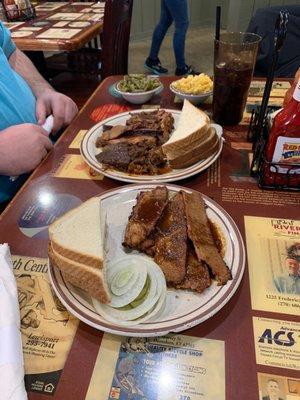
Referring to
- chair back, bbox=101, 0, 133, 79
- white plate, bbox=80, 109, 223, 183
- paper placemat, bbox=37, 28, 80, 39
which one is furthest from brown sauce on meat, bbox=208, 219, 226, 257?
paper placemat, bbox=37, 28, 80, 39

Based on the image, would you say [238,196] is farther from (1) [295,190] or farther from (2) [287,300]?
(2) [287,300]

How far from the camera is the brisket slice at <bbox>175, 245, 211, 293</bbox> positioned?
826 mm

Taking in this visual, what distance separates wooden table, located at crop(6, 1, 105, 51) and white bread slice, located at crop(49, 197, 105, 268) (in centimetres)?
212

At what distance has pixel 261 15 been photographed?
3105mm

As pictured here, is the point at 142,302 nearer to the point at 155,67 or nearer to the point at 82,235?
the point at 82,235

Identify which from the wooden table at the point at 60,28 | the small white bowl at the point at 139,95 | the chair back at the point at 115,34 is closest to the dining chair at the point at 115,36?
the chair back at the point at 115,34

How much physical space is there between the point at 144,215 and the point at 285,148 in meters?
0.50

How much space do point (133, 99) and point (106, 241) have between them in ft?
3.20

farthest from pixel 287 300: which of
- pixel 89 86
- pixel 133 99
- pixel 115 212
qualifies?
pixel 89 86

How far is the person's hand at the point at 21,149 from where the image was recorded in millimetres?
1288

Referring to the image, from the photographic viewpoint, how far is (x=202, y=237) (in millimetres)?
925

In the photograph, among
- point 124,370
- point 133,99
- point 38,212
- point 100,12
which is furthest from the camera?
point 100,12

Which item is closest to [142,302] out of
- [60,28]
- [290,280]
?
[290,280]

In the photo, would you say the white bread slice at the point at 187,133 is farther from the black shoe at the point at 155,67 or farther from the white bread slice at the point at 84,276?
the black shoe at the point at 155,67
